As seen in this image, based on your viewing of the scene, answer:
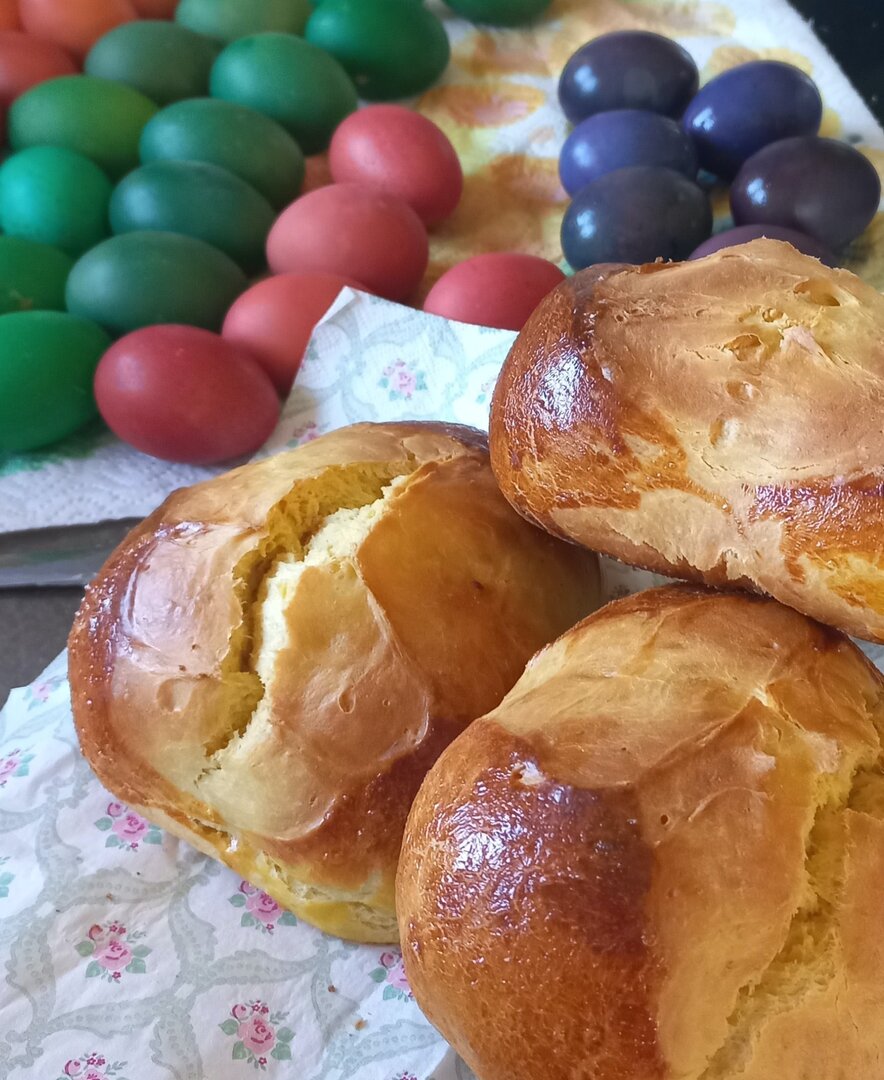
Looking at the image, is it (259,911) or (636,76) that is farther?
(636,76)

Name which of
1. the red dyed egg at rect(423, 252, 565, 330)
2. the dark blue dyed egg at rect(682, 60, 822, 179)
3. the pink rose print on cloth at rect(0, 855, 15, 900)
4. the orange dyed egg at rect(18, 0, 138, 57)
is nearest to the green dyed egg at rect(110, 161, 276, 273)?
the red dyed egg at rect(423, 252, 565, 330)

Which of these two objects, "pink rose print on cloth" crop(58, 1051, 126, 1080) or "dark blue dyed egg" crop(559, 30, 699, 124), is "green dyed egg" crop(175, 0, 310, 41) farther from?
"pink rose print on cloth" crop(58, 1051, 126, 1080)

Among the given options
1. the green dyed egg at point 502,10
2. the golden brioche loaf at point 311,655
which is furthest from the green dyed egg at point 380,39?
the golden brioche loaf at point 311,655

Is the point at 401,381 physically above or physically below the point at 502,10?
below

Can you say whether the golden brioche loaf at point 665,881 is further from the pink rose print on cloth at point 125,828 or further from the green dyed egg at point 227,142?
the green dyed egg at point 227,142

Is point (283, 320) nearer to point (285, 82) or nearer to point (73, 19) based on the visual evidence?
point (285, 82)

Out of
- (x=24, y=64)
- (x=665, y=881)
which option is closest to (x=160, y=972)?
(x=665, y=881)
